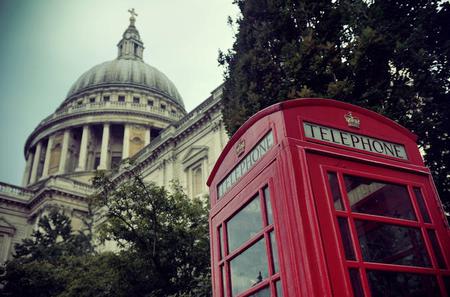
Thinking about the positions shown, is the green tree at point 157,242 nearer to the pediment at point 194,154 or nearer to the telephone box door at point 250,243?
the telephone box door at point 250,243

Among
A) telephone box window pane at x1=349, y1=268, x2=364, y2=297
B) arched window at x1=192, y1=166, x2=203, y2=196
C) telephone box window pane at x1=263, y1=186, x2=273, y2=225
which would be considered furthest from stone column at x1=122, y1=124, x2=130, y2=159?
telephone box window pane at x1=349, y1=268, x2=364, y2=297

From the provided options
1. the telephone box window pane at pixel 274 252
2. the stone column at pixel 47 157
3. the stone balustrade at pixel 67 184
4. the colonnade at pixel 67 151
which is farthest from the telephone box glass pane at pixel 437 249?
the stone column at pixel 47 157

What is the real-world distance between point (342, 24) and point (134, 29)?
56988mm

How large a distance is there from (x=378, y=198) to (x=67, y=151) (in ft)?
134

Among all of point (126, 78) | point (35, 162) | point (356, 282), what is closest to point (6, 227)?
point (35, 162)

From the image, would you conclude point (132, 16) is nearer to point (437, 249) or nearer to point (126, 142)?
point (126, 142)

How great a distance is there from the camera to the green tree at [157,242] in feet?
37.1

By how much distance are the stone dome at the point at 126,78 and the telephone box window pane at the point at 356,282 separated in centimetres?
4737

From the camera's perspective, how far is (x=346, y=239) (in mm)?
3119

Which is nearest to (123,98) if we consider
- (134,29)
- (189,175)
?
(134,29)

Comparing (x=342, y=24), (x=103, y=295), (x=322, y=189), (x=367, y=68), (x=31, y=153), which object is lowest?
(x=322, y=189)

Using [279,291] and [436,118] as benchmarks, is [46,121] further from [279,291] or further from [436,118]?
[279,291]

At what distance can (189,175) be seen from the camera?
22953 millimetres

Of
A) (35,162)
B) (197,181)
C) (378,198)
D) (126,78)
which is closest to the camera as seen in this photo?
(378,198)
